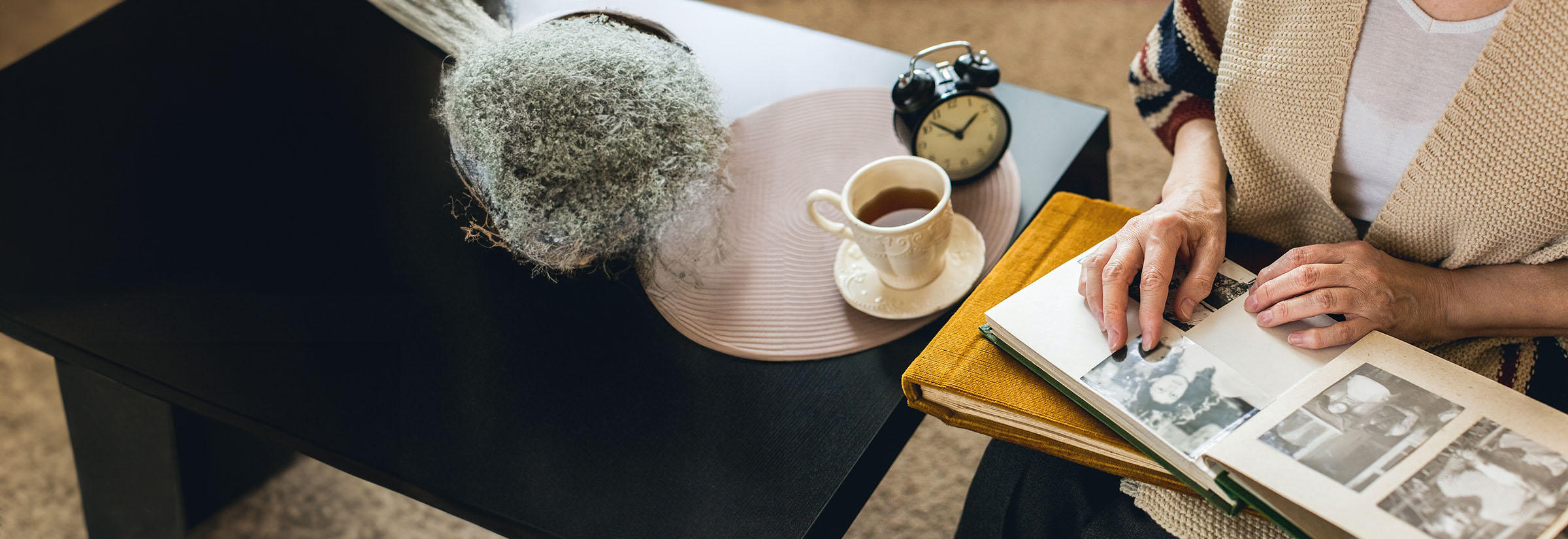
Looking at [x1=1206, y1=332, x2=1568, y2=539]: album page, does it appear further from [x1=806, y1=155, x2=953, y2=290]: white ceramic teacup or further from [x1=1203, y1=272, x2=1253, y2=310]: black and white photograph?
[x1=806, y1=155, x2=953, y2=290]: white ceramic teacup

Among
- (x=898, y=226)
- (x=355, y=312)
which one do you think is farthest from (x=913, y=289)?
(x=355, y=312)

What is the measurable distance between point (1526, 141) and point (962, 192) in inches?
17.6

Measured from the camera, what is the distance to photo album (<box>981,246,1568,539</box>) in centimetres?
50

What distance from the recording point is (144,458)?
1146 millimetres

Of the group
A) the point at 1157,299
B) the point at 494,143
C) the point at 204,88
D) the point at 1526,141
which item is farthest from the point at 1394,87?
the point at 204,88

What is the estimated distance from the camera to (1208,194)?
76cm

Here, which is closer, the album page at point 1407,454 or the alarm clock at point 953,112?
the album page at point 1407,454

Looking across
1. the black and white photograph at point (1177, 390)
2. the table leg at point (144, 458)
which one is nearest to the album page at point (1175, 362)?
the black and white photograph at point (1177, 390)

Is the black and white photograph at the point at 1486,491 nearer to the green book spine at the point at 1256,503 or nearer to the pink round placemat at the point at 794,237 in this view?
the green book spine at the point at 1256,503

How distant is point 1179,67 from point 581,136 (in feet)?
1.82

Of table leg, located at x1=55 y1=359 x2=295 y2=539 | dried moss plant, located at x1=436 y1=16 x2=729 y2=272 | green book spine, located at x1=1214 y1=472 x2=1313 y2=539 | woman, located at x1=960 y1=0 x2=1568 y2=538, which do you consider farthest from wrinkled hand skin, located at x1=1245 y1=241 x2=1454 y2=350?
table leg, located at x1=55 y1=359 x2=295 y2=539

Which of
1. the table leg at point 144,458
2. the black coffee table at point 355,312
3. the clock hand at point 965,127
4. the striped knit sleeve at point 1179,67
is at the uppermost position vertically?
the striped knit sleeve at point 1179,67

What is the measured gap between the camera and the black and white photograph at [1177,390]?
566 mm

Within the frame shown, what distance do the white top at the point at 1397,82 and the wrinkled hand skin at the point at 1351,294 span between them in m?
0.07
